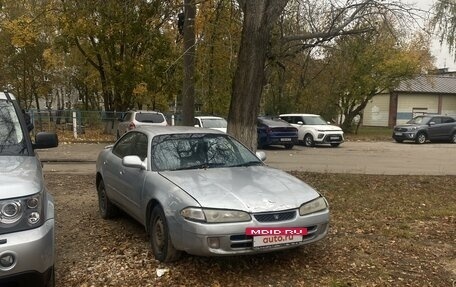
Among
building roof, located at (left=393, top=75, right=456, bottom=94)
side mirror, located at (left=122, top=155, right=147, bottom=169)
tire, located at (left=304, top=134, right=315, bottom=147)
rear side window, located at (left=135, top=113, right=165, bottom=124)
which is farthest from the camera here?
building roof, located at (left=393, top=75, right=456, bottom=94)

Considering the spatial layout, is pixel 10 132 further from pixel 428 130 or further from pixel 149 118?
pixel 428 130

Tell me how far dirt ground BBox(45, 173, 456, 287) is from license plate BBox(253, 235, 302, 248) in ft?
1.19

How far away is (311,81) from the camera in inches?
1198

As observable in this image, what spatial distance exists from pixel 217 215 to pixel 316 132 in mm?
18609

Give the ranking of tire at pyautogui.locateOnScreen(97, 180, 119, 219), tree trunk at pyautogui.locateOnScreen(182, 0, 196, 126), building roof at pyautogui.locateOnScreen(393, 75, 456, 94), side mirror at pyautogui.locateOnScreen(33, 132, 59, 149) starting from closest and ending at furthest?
side mirror at pyautogui.locateOnScreen(33, 132, 59, 149) → tire at pyautogui.locateOnScreen(97, 180, 119, 219) → tree trunk at pyautogui.locateOnScreen(182, 0, 196, 126) → building roof at pyautogui.locateOnScreen(393, 75, 456, 94)

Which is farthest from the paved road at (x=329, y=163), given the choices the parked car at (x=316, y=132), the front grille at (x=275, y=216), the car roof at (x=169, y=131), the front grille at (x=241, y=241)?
the front grille at (x=241, y=241)

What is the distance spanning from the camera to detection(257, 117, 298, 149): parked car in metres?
20.2

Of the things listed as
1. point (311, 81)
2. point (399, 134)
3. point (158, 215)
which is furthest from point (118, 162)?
point (311, 81)

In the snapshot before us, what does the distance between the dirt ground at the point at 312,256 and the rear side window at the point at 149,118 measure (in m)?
11.9

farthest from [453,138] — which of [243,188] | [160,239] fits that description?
[160,239]

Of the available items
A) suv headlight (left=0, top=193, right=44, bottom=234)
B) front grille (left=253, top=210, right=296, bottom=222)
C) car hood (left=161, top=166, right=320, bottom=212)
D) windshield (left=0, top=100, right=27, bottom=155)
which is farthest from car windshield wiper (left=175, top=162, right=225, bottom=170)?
suv headlight (left=0, top=193, right=44, bottom=234)

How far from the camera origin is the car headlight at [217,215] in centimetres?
418

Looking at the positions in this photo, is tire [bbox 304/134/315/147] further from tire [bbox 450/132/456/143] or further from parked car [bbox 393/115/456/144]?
tire [bbox 450/132/456/143]

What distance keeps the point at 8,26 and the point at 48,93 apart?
1788 centimetres
